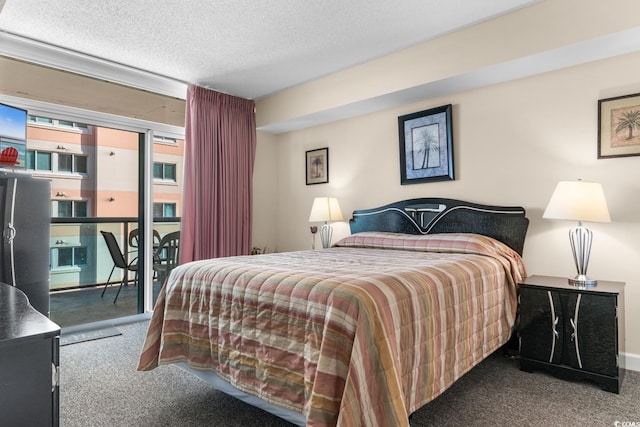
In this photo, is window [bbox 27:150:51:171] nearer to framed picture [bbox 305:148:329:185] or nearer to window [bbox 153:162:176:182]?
window [bbox 153:162:176:182]

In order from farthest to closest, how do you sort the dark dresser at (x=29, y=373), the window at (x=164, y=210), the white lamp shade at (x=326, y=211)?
the window at (x=164, y=210)
the white lamp shade at (x=326, y=211)
the dark dresser at (x=29, y=373)

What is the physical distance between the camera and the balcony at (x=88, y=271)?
3740mm

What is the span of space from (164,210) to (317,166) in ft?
5.92

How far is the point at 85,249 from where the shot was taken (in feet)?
12.9

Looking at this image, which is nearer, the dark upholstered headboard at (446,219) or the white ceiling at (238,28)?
the white ceiling at (238,28)

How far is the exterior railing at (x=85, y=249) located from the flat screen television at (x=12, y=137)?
3.05ft

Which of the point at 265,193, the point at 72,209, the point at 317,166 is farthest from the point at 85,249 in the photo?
the point at 317,166

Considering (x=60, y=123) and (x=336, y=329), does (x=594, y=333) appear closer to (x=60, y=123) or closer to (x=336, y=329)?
A: (x=336, y=329)

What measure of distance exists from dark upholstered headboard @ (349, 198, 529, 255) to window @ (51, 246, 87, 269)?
2.76m

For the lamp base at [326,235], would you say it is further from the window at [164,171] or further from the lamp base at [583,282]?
→ the lamp base at [583,282]

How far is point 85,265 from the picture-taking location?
3979 mm

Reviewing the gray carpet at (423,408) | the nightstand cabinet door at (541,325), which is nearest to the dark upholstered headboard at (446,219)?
the nightstand cabinet door at (541,325)

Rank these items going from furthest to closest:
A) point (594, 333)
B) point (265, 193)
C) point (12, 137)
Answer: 1. point (265, 193)
2. point (12, 137)
3. point (594, 333)

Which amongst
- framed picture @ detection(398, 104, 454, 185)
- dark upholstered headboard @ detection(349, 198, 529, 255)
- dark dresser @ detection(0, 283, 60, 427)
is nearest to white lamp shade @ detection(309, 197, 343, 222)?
dark upholstered headboard @ detection(349, 198, 529, 255)
